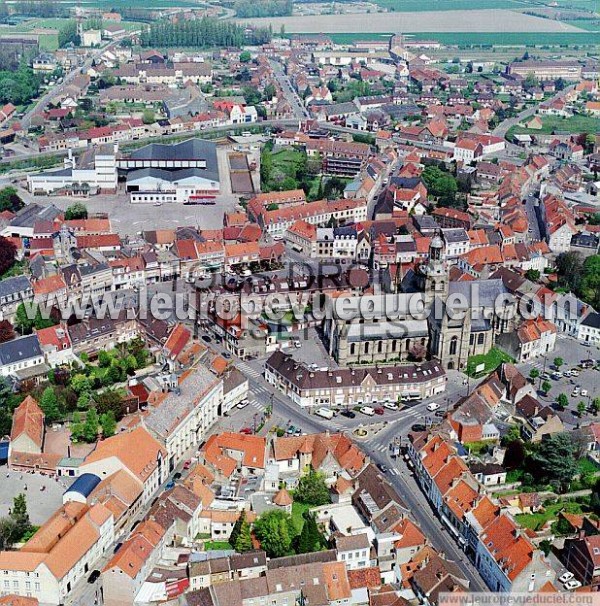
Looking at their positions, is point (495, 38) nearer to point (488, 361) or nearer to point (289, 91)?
point (289, 91)

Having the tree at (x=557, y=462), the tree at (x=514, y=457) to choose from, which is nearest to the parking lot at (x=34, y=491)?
the tree at (x=514, y=457)

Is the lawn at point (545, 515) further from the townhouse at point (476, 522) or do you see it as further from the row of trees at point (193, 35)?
the row of trees at point (193, 35)

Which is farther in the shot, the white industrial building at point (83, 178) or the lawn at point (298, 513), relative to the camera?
the white industrial building at point (83, 178)

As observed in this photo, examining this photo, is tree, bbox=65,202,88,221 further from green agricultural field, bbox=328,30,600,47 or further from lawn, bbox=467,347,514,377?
green agricultural field, bbox=328,30,600,47

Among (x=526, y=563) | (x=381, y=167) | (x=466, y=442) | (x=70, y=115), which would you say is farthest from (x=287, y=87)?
(x=526, y=563)

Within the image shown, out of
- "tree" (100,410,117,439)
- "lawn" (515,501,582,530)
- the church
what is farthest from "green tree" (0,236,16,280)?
"lawn" (515,501,582,530)

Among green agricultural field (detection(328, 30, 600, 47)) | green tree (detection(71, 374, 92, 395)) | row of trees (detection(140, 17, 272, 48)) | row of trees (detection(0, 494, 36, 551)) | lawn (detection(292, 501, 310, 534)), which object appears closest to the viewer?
row of trees (detection(0, 494, 36, 551))

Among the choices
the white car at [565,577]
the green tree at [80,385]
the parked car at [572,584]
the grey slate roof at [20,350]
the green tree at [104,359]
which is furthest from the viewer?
the green tree at [104,359]

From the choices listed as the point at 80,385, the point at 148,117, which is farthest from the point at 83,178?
the point at 80,385
